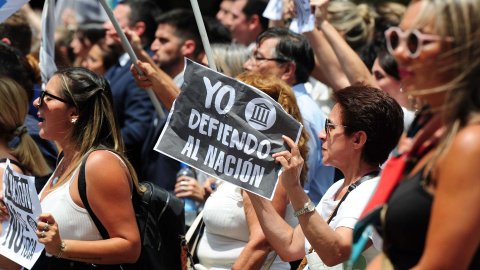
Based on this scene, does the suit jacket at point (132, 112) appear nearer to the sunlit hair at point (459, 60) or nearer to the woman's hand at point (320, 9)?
the woman's hand at point (320, 9)

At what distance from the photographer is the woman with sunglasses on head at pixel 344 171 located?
3311mm

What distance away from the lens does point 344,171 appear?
3717 millimetres

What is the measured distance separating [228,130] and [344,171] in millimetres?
633

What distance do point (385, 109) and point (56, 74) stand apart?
193cm

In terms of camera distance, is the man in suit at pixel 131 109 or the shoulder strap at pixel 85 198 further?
the man in suit at pixel 131 109

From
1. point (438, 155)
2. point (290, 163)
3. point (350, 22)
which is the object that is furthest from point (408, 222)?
point (350, 22)

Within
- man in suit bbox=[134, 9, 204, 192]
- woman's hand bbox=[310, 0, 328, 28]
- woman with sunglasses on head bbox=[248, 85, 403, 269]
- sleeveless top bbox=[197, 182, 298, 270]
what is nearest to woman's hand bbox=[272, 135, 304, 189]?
woman with sunglasses on head bbox=[248, 85, 403, 269]

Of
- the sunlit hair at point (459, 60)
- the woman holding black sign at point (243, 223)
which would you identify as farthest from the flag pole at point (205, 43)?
the sunlit hair at point (459, 60)

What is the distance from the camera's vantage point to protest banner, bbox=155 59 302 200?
3572 mm

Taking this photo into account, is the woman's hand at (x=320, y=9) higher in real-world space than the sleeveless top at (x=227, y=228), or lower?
higher

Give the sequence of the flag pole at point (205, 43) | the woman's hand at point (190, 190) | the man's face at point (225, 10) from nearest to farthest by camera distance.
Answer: the flag pole at point (205, 43)
the woman's hand at point (190, 190)
the man's face at point (225, 10)

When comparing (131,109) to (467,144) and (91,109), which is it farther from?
(467,144)

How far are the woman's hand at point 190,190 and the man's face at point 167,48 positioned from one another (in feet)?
6.10

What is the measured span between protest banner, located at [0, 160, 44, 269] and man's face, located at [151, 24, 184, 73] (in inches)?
136
